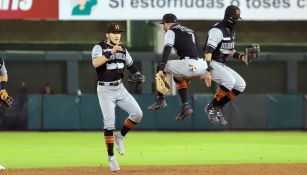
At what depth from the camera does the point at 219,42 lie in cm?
1205

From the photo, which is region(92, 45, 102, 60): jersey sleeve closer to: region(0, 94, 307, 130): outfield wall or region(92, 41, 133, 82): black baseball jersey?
region(92, 41, 133, 82): black baseball jersey

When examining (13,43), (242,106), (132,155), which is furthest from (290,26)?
(132,155)

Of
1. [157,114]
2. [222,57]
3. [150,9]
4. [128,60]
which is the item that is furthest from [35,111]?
[128,60]

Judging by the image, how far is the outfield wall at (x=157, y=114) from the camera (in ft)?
77.0

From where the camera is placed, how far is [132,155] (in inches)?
584

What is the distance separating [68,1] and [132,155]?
8.28m

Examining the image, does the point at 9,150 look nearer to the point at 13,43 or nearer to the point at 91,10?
the point at 91,10

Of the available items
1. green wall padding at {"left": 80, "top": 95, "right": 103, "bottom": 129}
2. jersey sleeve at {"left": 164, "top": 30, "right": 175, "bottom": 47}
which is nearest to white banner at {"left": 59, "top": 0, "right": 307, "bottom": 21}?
green wall padding at {"left": 80, "top": 95, "right": 103, "bottom": 129}

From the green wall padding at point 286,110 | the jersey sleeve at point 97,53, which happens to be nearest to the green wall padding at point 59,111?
the green wall padding at point 286,110

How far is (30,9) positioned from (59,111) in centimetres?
348

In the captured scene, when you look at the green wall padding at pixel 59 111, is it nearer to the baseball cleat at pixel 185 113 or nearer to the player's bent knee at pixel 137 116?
the player's bent knee at pixel 137 116

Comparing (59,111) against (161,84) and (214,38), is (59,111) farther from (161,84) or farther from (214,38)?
(161,84)

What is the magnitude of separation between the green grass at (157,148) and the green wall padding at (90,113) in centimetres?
66

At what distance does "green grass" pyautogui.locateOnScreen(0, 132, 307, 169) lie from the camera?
13602 millimetres
